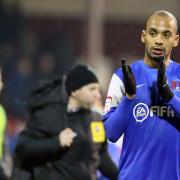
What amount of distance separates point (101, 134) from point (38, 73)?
3.48 meters

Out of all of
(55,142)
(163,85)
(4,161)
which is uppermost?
(163,85)

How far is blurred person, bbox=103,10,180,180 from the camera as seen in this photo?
16.1 feet

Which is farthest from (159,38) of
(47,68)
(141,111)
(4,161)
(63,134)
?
(47,68)

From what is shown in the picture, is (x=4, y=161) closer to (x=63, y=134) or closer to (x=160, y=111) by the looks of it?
(x=63, y=134)

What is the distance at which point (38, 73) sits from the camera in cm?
1030

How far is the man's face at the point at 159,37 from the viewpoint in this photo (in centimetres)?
489

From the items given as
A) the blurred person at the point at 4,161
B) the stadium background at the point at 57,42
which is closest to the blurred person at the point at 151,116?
the blurred person at the point at 4,161

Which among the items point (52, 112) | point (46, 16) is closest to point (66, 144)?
point (52, 112)

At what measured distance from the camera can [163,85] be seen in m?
4.78

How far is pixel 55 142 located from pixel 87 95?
0.46 meters

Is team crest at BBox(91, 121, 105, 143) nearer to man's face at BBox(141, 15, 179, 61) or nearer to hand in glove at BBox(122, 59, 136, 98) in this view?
man's face at BBox(141, 15, 179, 61)

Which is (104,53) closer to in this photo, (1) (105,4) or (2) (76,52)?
(2) (76,52)

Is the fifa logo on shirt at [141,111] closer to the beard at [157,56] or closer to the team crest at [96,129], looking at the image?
the beard at [157,56]

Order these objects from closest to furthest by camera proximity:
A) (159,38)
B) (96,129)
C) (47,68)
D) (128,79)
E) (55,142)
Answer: (128,79), (159,38), (55,142), (96,129), (47,68)
